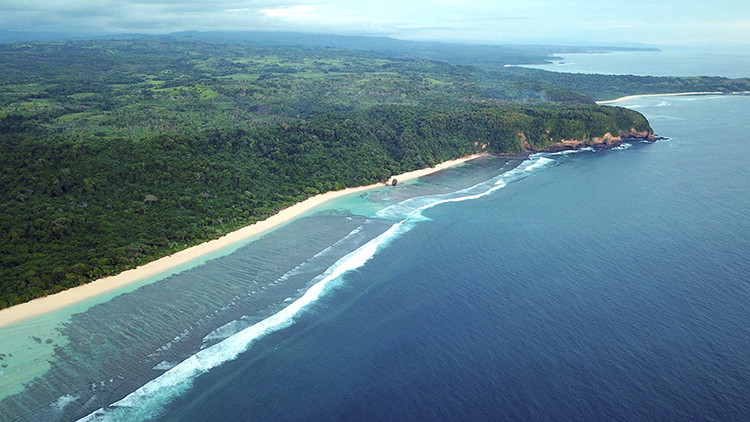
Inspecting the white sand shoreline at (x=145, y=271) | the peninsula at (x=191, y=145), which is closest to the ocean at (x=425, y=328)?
the white sand shoreline at (x=145, y=271)

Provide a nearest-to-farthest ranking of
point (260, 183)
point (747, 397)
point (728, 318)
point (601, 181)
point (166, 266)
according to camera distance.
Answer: point (747, 397), point (728, 318), point (166, 266), point (260, 183), point (601, 181)

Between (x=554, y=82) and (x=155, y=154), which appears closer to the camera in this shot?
(x=155, y=154)

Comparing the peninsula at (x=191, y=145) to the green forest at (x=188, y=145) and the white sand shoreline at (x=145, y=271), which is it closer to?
the green forest at (x=188, y=145)

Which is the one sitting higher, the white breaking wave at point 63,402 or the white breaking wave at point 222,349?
the white breaking wave at point 222,349

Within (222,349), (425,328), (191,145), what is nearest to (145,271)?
(222,349)

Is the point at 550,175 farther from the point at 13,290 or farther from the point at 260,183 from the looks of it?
the point at 13,290

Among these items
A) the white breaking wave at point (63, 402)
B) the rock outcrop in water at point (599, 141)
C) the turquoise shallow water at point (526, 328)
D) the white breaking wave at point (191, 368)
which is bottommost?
the white breaking wave at point (63, 402)

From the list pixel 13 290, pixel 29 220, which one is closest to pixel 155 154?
pixel 29 220
